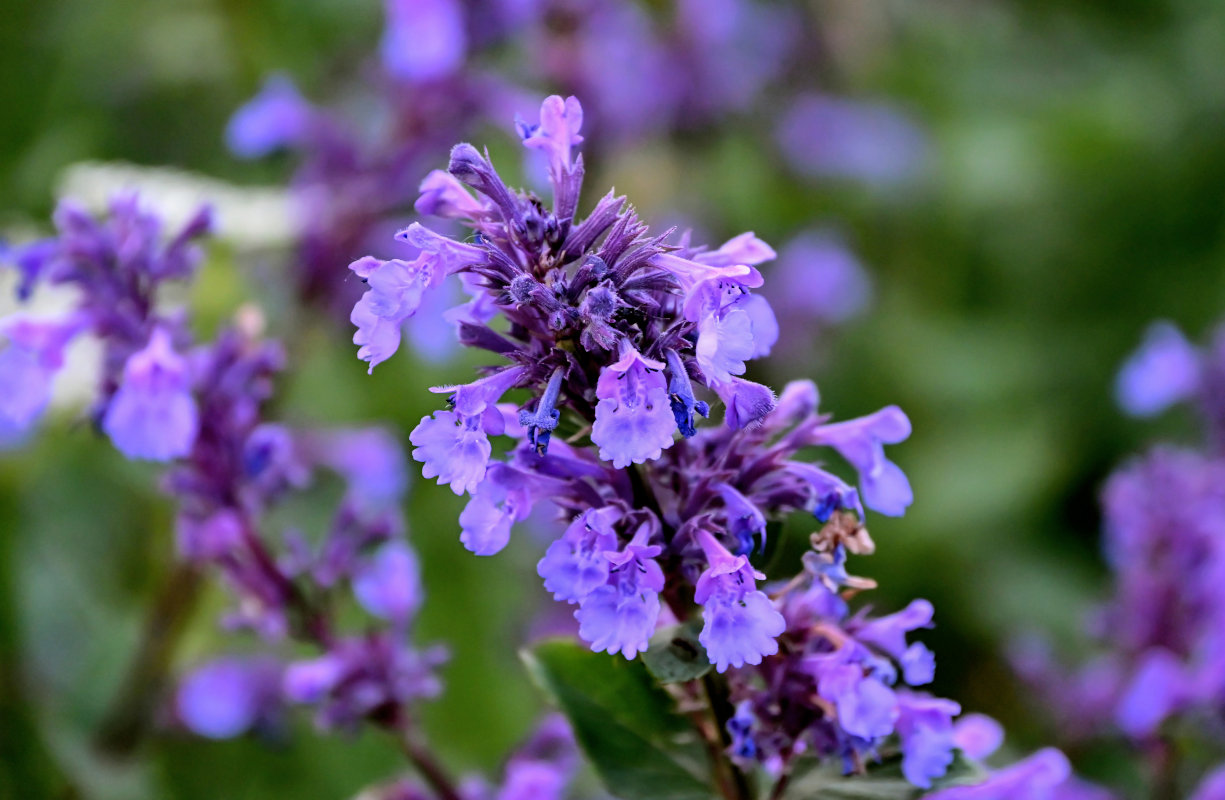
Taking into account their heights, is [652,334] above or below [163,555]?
above

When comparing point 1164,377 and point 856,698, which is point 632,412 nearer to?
point 856,698

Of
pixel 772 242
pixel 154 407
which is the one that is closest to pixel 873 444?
pixel 154 407

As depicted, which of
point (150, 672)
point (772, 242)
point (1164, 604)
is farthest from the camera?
point (772, 242)

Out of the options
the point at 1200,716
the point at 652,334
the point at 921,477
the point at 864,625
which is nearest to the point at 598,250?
the point at 652,334

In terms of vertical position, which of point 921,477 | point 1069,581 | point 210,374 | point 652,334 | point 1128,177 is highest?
point 1128,177

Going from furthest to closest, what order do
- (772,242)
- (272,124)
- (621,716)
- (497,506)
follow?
1. (772,242)
2. (272,124)
3. (621,716)
4. (497,506)

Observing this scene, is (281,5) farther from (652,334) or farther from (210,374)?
(652,334)
